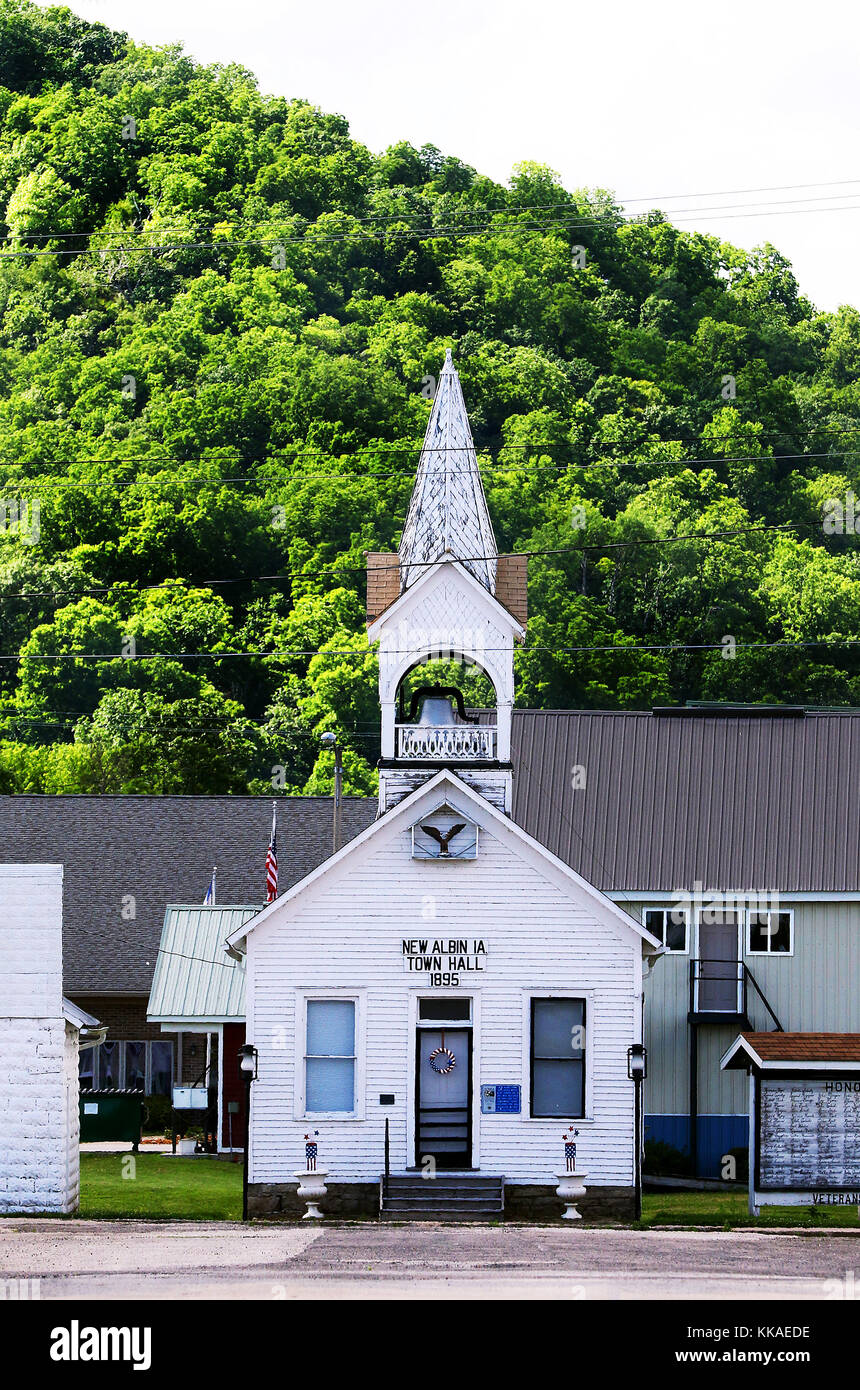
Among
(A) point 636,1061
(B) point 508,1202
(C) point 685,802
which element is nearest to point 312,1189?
(B) point 508,1202

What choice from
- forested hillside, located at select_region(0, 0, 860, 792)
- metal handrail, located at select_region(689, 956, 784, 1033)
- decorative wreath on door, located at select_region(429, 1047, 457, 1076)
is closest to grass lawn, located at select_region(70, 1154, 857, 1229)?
decorative wreath on door, located at select_region(429, 1047, 457, 1076)

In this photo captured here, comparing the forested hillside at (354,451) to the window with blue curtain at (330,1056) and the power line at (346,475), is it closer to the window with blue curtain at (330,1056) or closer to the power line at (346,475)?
the power line at (346,475)

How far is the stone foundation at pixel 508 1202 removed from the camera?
30.2m

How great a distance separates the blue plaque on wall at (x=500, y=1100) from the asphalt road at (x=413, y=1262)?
2161 millimetres

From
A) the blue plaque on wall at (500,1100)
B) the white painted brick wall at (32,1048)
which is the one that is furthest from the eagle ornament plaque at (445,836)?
the white painted brick wall at (32,1048)

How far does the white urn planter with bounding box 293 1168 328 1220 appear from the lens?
30125 millimetres

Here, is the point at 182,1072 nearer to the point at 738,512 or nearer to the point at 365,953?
the point at 365,953

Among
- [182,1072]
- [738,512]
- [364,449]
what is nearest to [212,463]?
[364,449]

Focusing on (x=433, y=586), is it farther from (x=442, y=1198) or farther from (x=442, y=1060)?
(x=442, y=1198)

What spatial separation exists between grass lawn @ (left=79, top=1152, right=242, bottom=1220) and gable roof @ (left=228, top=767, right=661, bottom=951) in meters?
3.86

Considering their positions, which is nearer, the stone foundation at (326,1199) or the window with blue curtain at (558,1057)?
the stone foundation at (326,1199)

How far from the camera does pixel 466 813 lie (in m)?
30.7

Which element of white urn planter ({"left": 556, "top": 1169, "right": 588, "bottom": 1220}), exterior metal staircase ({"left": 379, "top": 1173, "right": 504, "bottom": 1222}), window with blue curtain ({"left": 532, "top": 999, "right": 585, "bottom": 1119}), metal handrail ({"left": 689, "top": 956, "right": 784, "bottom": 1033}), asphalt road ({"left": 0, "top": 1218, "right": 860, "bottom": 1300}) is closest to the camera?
asphalt road ({"left": 0, "top": 1218, "right": 860, "bottom": 1300})

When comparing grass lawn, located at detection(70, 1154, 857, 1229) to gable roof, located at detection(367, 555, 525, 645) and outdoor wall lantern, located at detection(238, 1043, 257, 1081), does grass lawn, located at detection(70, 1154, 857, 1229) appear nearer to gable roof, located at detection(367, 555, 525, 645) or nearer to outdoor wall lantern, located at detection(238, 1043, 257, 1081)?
outdoor wall lantern, located at detection(238, 1043, 257, 1081)
